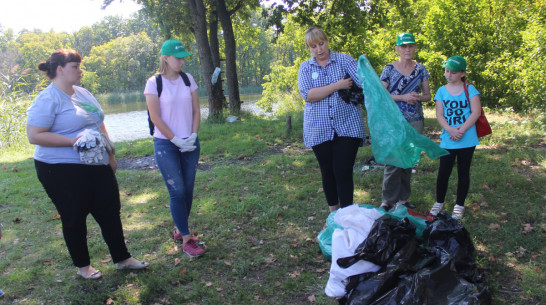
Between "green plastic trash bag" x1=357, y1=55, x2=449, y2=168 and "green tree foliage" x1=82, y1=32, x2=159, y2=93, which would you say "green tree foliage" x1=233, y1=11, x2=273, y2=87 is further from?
"green plastic trash bag" x1=357, y1=55, x2=449, y2=168

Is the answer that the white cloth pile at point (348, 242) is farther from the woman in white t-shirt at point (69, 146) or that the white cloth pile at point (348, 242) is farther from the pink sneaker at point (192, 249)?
the woman in white t-shirt at point (69, 146)

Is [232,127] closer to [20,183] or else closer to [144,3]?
[20,183]

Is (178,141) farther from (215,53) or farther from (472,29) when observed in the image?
(472,29)

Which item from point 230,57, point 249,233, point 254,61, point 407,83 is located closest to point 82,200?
point 249,233

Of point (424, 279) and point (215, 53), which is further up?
point (215, 53)

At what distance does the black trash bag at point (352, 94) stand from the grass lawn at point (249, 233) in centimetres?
148

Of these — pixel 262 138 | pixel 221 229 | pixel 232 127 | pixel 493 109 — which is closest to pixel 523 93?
pixel 493 109

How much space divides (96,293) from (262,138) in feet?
22.9

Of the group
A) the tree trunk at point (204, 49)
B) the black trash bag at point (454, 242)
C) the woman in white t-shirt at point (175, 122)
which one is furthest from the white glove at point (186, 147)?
the tree trunk at point (204, 49)

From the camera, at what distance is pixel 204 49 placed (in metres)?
12.8

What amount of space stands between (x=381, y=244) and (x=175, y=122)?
209cm

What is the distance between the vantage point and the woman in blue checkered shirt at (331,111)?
344 centimetres

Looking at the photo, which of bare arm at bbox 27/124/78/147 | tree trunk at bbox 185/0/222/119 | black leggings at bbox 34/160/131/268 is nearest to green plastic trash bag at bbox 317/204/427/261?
black leggings at bbox 34/160/131/268

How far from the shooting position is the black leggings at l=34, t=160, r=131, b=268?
9.78ft
